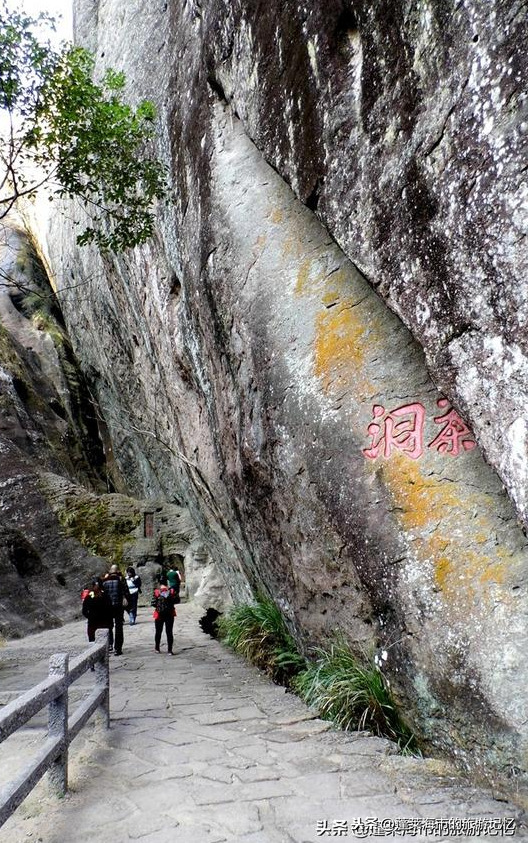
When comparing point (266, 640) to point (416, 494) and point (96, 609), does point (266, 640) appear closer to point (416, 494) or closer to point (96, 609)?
point (96, 609)

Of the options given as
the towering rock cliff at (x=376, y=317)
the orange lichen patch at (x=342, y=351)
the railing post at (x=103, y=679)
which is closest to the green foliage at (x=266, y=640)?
the towering rock cliff at (x=376, y=317)

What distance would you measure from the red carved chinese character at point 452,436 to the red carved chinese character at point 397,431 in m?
0.14

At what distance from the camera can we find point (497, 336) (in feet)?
12.9

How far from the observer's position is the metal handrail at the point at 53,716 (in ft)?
10.0

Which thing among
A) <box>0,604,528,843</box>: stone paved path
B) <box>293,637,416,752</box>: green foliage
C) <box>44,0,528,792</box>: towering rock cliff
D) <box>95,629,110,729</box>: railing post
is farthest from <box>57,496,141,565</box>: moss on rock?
<box>293,637,416,752</box>: green foliage

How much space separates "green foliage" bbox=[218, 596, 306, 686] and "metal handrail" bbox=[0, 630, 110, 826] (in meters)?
2.97

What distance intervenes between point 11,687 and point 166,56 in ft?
31.5

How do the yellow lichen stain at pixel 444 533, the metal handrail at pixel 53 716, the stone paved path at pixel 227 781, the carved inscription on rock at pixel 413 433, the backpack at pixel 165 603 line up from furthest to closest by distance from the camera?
the backpack at pixel 165 603
the carved inscription on rock at pixel 413 433
the yellow lichen stain at pixel 444 533
the stone paved path at pixel 227 781
the metal handrail at pixel 53 716

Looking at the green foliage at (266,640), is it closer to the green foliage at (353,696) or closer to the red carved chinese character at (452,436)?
the green foliage at (353,696)

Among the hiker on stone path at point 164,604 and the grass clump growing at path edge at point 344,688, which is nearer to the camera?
the grass clump growing at path edge at point 344,688

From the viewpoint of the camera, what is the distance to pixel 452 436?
488 centimetres

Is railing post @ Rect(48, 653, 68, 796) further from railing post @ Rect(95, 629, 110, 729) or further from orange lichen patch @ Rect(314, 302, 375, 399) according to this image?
orange lichen patch @ Rect(314, 302, 375, 399)

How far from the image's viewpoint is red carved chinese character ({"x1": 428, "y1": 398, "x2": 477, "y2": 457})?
4.81 meters

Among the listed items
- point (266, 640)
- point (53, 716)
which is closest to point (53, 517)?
point (266, 640)
